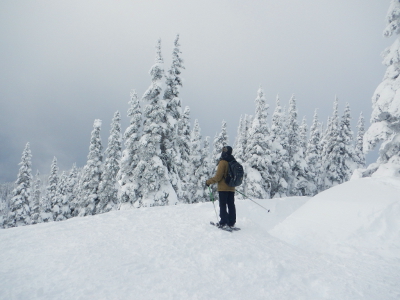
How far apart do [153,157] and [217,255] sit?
12949 mm

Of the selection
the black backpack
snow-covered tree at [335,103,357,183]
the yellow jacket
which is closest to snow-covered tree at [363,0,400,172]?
the black backpack

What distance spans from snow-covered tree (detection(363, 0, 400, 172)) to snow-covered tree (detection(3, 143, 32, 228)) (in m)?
33.6

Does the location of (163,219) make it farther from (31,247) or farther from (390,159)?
(390,159)

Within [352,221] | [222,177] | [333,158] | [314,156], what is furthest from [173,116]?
[333,158]

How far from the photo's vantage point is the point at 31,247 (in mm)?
5000

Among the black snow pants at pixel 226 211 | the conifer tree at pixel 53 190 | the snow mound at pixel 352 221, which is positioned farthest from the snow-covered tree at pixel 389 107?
the conifer tree at pixel 53 190

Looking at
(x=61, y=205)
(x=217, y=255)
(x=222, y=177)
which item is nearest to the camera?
(x=217, y=255)

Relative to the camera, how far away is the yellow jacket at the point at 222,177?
260 inches

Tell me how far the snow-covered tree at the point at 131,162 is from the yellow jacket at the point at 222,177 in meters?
11.5

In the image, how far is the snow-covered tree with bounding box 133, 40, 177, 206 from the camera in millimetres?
16844

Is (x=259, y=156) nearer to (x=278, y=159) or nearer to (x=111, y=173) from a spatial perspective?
(x=278, y=159)

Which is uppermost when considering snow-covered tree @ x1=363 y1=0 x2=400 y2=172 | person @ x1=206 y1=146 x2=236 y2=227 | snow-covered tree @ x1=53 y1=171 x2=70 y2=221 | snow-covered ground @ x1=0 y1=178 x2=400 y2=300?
snow-covered tree @ x1=363 y1=0 x2=400 y2=172

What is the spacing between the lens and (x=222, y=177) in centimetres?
670

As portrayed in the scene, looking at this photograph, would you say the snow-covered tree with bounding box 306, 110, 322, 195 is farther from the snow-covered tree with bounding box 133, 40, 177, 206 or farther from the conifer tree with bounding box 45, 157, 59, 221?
the conifer tree with bounding box 45, 157, 59, 221
